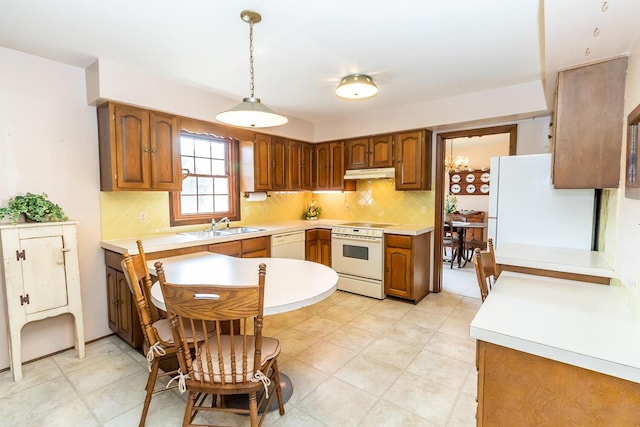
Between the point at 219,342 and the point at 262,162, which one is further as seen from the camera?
the point at 262,162

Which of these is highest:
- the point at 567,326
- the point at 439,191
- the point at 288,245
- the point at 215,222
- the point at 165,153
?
the point at 165,153

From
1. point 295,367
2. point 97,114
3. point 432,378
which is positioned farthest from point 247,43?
point 432,378

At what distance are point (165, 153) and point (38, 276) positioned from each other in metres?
1.41

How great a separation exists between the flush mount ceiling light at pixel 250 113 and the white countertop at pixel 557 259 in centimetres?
190

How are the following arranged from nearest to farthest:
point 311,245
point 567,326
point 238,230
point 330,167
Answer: point 567,326, point 238,230, point 311,245, point 330,167

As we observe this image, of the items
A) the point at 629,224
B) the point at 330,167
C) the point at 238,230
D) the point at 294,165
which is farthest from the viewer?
the point at 330,167

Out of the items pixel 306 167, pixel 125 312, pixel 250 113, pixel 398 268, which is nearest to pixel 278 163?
pixel 306 167

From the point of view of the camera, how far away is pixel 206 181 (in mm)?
3748

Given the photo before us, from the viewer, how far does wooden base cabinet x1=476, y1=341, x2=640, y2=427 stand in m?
0.98

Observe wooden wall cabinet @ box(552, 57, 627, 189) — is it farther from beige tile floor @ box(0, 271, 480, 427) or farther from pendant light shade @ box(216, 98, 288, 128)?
pendant light shade @ box(216, 98, 288, 128)

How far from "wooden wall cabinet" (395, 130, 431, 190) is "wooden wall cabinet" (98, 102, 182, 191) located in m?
2.64

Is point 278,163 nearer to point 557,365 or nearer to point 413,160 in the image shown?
point 413,160

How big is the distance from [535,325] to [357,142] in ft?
11.4

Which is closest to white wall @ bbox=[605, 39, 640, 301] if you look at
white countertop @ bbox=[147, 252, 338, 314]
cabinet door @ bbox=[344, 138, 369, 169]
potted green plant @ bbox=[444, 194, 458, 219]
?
white countertop @ bbox=[147, 252, 338, 314]
